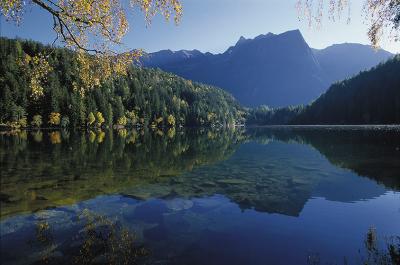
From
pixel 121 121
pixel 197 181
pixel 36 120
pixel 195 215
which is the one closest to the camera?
pixel 195 215

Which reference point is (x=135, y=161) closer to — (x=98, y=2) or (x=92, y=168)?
(x=92, y=168)

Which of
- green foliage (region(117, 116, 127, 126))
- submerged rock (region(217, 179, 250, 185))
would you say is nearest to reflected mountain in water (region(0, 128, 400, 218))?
submerged rock (region(217, 179, 250, 185))

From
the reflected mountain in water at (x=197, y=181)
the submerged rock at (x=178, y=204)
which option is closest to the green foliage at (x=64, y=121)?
the reflected mountain in water at (x=197, y=181)

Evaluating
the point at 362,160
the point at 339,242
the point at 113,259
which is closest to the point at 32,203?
the point at 113,259

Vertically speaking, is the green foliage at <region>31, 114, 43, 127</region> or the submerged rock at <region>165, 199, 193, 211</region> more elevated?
the green foliage at <region>31, 114, 43, 127</region>

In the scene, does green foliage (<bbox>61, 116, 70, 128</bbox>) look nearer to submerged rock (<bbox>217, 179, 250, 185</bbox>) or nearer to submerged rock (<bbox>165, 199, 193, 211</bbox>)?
submerged rock (<bbox>217, 179, 250, 185</bbox>)

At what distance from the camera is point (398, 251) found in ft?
38.4

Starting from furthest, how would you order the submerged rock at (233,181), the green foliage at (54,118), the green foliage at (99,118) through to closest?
the green foliage at (99,118), the green foliage at (54,118), the submerged rock at (233,181)

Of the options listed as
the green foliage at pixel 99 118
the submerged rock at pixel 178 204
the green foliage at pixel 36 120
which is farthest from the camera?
the green foliage at pixel 99 118

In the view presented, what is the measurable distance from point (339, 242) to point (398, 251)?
1956 mm

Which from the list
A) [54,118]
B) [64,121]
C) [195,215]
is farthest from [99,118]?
[195,215]

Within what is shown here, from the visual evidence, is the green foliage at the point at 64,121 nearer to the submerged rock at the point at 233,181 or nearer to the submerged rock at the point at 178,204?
the submerged rock at the point at 233,181

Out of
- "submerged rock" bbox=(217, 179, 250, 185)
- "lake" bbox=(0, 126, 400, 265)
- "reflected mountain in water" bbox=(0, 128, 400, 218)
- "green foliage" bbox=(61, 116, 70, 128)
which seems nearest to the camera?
"lake" bbox=(0, 126, 400, 265)

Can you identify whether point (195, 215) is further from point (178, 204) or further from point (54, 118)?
point (54, 118)
